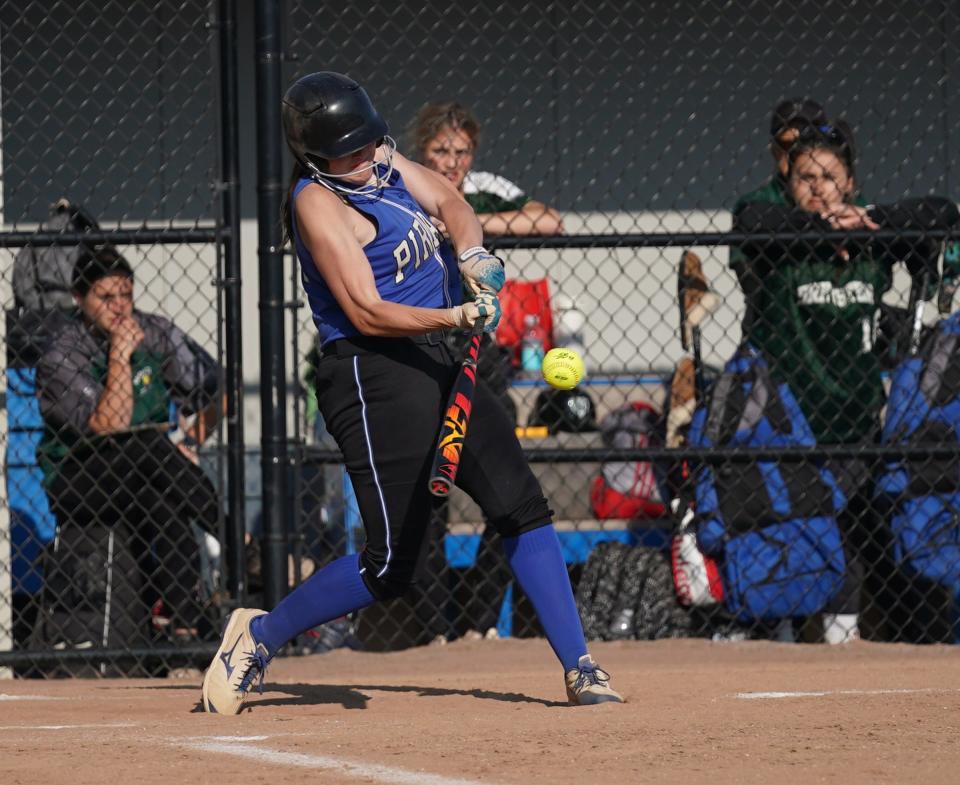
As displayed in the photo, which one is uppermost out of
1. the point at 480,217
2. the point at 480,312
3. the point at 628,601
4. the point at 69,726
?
the point at 480,217

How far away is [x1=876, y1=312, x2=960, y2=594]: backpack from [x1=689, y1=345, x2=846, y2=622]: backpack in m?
0.23

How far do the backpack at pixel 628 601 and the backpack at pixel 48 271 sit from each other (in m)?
2.36

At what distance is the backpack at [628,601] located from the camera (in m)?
6.01

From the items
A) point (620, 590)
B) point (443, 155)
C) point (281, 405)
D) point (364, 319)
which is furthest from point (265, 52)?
point (620, 590)

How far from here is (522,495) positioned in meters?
4.13

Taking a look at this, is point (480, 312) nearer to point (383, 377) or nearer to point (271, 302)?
point (383, 377)

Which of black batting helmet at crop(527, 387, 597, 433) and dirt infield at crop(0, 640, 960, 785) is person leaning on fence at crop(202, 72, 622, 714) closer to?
dirt infield at crop(0, 640, 960, 785)

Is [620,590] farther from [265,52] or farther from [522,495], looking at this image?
[265,52]

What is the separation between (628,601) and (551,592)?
Answer: 6.41 feet

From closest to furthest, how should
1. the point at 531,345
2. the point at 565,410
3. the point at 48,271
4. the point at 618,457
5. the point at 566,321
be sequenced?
the point at 618,457 < the point at 48,271 < the point at 565,410 < the point at 531,345 < the point at 566,321

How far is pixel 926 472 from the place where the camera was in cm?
577

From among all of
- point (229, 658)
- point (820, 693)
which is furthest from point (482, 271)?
point (820, 693)

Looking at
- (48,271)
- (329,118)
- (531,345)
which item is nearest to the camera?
(329,118)

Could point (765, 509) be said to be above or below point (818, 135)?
below
